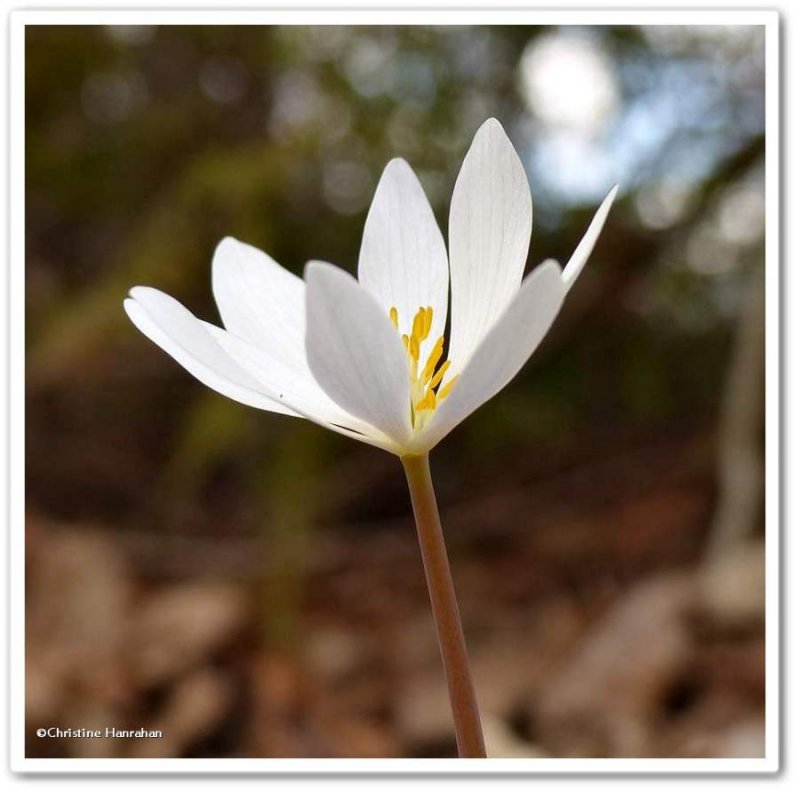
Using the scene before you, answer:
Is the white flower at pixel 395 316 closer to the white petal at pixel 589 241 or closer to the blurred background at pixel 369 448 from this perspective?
the white petal at pixel 589 241

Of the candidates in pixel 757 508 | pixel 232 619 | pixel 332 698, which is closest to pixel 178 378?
pixel 232 619

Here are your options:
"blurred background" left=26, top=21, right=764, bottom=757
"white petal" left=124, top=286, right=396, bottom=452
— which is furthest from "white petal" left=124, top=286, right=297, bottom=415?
"blurred background" left=26, top=21, right=764, bottom=757

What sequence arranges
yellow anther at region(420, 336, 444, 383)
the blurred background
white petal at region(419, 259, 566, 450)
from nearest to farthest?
white petal at region(419, 259, 566, 450)
yellow anther at region(420, 336, 444, 383)
the blurred background

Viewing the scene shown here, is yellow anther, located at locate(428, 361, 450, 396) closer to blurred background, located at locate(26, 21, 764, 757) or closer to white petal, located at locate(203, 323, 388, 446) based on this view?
white petal, located at locate(203, 323, 388, 446)

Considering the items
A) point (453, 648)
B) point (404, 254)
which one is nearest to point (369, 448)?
point (404, 254)

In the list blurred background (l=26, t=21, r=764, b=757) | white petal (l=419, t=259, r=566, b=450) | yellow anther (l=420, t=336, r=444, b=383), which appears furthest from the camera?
blurred background (l=26, t=21, r=764, b=757)

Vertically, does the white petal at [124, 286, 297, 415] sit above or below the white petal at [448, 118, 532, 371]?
below

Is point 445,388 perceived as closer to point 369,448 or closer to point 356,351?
point 356,351

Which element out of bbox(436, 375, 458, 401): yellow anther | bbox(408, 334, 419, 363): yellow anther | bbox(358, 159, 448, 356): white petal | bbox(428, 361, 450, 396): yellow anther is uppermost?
bbox(358, 159, 448, 356): white petal
